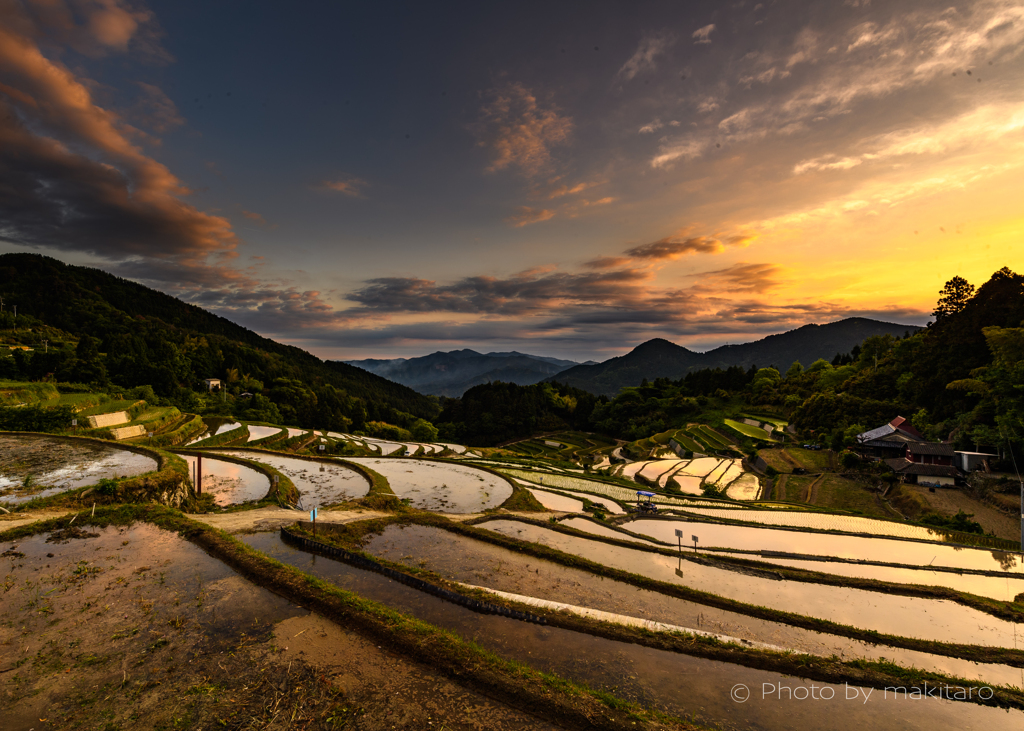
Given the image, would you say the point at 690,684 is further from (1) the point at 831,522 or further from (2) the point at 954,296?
(2) the point at 954,296

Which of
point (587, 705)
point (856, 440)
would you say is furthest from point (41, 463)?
point (856, 440)

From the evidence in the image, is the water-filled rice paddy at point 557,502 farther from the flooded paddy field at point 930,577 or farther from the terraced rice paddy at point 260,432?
the terraced rice paddy at point 260,432

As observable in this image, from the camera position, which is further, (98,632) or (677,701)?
(98,632)

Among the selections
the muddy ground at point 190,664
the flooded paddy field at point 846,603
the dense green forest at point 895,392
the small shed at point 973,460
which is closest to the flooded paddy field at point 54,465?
the muddy ground at point 190,664

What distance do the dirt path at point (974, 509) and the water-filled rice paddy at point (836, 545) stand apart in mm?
6627

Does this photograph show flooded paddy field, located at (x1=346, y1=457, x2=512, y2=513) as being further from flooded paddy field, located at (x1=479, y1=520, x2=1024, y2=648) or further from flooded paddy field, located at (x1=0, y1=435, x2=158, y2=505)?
flooded paddy field, located at (x1=0, y1=435, x2=158, y2=505)

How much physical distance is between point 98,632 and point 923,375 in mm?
58181

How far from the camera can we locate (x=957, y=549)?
15914 millimetres

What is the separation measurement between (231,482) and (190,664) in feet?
53.4

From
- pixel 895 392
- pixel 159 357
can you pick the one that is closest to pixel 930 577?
pixel 895 392

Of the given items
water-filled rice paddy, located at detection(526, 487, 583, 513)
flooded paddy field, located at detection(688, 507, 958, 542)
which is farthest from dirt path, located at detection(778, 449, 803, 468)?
water-filled rice paddy, located at detection(526, 487, 583, 513)

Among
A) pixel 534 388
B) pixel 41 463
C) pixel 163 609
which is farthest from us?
pixel 534 388

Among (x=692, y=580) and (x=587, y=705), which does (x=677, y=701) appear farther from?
(x=692, y=580)

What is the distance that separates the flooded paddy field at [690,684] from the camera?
20.7 feet
